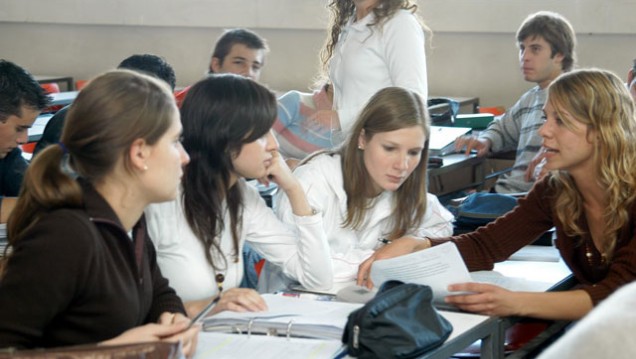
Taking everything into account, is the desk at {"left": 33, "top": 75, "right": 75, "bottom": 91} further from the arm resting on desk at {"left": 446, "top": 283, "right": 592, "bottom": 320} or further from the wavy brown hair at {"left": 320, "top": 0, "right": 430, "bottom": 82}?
the arm resting on desk at {"left": 446, "top": 283, "right": 592, "bottom": 320}

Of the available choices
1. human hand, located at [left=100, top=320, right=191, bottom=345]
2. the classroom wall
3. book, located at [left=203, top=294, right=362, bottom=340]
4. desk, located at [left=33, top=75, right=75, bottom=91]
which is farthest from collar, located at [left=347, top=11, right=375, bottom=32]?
desk, located at [left=33, top=75, right=75, bottom=91]

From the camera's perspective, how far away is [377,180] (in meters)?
2.82

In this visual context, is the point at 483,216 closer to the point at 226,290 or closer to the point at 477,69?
the point at 226,290

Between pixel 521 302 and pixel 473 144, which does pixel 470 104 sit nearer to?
pixel 473 144

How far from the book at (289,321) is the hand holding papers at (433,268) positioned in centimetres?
17

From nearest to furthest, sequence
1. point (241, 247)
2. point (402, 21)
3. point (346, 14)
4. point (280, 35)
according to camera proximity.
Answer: point (241, 247), point (402, 21), point (346, 14), point (280, 35)

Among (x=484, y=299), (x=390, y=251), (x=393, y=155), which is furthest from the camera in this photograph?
(x=393, y=155)

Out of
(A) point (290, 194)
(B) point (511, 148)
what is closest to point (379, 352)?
(A) point (290, 194)

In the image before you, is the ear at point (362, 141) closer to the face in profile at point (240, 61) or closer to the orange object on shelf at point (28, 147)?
the face in profile at point (240, 61)

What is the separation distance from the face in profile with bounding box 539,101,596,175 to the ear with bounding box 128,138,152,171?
3.79ft

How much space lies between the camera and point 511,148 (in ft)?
15.5

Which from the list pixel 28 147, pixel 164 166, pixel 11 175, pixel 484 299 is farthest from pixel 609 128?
pixel 28 147

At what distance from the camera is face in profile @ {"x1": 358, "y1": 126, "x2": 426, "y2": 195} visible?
280 centimetres

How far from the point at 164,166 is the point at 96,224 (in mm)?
196
